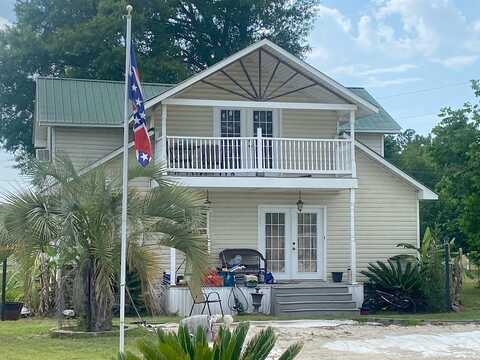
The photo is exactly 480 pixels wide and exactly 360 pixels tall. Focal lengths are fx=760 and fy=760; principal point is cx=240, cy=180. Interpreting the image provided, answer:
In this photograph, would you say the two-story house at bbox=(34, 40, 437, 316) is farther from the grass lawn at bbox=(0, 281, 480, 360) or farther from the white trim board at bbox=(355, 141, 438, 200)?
the grass lawn at bbox=(0, 281, 480, 360)

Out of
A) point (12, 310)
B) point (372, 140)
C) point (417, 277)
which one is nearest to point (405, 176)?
point (417, 277)

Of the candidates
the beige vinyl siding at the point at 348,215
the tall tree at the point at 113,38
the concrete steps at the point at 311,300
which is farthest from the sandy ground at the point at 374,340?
the tall tree at the point at 113,38

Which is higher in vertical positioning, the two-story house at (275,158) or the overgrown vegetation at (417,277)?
the two-story house at (275,158)

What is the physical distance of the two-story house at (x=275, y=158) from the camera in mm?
19953

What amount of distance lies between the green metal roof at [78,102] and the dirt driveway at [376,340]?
926 centimetres

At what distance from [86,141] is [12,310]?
21.3 ft

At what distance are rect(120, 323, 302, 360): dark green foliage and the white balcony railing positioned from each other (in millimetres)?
12564

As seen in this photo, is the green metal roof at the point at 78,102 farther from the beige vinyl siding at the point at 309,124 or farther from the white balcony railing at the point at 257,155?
the beige vinyl siding at the point at 309,124

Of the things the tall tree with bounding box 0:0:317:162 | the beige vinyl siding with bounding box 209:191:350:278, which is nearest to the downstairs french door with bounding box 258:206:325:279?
the beige vinyl siding with bounding box 209:191:350:278

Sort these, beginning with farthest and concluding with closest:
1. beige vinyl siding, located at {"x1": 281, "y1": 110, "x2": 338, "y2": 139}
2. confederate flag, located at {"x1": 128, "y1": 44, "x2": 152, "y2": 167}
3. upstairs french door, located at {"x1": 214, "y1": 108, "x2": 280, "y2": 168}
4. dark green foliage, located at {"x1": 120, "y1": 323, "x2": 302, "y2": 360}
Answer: beige vinyl siding, located at {"x1": 281, "y1": 110, "x2": 338, "y2": 139} < upstairs french door, located at {"x1": 214, "y1": 108, "x2": 280, "y2": 168} < confederate flag, located at {"x1": 128, "y1": 44, "x2": 152, "y2": 167} < dark green foliage, located at {"x1": 120, "y1": 323, "x2": 302, "y2": 360}

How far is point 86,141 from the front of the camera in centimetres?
2247

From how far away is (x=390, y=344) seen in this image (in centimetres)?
1366

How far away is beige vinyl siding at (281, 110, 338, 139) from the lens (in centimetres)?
2238

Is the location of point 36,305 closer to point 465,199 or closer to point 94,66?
point 465,199
